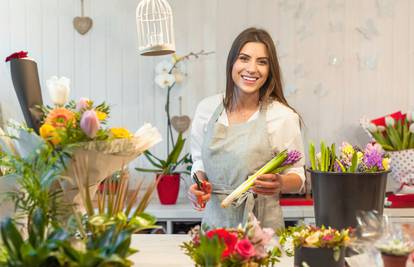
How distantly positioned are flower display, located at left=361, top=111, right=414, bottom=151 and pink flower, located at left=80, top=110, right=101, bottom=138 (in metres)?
2.18

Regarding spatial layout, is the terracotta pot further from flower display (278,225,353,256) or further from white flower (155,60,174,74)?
white flower (155,60,174,74)

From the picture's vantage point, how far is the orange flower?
1.21 m

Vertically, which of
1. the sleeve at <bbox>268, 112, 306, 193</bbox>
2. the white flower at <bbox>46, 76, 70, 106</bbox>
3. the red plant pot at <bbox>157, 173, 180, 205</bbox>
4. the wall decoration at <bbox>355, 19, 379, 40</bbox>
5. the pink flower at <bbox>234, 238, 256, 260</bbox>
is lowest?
the red plant pot at <bbox>157, 173, 180, 205</bbox>

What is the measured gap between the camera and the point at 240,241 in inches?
45.3

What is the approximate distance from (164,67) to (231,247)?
2.33m

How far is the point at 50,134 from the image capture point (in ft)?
3.94

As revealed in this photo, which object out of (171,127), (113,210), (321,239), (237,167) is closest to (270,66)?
(237,167)

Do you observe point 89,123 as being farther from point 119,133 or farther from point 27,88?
point 27,88

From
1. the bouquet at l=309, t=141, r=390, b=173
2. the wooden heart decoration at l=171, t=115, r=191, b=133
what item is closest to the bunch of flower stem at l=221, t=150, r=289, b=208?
the bouquet at l=309, t=141, r=390, b=173

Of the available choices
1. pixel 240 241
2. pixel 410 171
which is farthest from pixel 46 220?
pixel 410 171

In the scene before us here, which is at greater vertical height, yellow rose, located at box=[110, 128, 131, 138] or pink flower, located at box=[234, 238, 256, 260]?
yellow rose, located at box=[110, 128, 131, 138]

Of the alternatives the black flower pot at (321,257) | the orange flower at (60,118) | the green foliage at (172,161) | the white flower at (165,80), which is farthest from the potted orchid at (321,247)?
the white flower at (165,80)

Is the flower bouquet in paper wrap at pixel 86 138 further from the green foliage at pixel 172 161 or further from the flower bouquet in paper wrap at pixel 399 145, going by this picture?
the flower bouquet in paper wrap at pixel 399 145

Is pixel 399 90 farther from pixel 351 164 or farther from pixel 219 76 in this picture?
pixel 351 164
